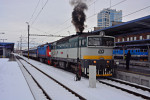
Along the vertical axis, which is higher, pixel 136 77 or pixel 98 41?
pixel 98 41

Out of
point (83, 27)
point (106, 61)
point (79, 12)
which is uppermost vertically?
point (79, 12)

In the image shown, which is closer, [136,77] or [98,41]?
[136,77]

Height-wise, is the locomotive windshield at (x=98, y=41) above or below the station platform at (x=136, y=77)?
above

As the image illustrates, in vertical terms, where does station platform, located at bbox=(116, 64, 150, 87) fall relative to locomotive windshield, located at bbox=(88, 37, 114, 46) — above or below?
below

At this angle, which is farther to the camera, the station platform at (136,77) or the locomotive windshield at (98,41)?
the locomotive windshield at (98,41)

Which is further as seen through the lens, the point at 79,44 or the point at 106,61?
the point at 79,44

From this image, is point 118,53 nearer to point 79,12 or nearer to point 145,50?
point 145,50

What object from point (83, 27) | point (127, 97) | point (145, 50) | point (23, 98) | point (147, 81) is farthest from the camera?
point (145, 50)

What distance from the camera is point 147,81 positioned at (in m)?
9.92

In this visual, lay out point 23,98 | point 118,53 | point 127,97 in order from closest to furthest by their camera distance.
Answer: point 23,98
point 127,97
point 118,53

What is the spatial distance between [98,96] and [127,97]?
1.40 metres

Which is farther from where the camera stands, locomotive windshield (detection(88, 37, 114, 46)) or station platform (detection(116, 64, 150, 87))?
locomotive windshield (detection(88, 37, 114, 46))

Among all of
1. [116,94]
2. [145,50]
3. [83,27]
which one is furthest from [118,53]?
[116,94]

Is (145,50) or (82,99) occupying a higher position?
(145,50)
